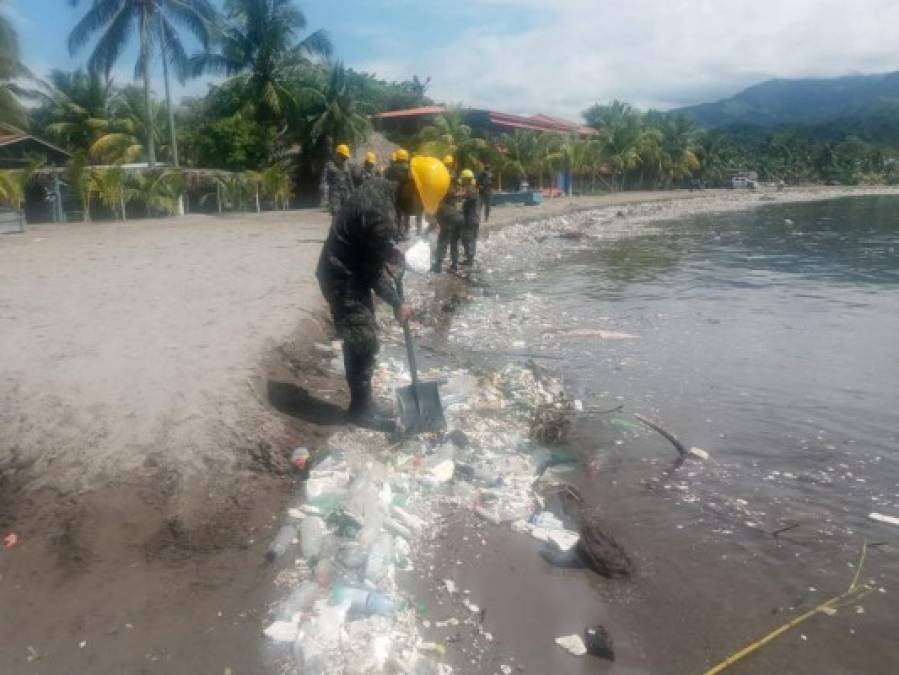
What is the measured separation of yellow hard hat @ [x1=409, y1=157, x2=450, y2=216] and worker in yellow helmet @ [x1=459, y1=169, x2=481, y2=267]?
7653 mm

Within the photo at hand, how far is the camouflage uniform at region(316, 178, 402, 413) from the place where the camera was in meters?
4.22

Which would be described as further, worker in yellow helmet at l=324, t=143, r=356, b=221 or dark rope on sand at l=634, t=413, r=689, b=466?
worker in yellow helmet at l=324, t=143, r=356, b=221

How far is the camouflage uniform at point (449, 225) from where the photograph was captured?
11.3 metres

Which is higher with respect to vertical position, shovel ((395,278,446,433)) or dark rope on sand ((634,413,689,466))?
shovel ((395,278,446,433))

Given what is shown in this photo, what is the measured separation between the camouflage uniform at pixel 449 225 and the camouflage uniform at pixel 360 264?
701 centimetres

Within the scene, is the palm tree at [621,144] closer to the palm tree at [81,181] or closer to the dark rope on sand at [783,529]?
the palm tree at [81,181]

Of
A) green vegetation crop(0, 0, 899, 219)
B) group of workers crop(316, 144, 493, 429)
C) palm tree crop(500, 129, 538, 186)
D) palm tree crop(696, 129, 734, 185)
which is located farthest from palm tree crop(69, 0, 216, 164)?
palm tree crop(696, 129, 734, 185)

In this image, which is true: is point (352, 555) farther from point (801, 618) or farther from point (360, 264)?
point (801, 618)

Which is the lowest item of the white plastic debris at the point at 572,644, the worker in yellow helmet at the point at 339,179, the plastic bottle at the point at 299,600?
the white plastic debris at the point at 572,644

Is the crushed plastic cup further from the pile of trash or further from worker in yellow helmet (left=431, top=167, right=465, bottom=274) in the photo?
worker in yellow helmet (left=431, top=167, right=465, bottom=274)

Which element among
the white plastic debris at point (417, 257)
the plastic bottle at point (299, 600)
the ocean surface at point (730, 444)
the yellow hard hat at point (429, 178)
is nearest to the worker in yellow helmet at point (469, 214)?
the ocean surface at point (730, 444)

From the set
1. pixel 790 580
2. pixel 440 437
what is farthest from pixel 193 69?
pixel 790 580

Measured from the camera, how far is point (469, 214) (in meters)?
11.9

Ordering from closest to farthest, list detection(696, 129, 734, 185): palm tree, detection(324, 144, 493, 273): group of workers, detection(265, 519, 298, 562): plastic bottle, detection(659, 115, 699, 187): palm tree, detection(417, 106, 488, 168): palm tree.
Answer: detection(265, 519, 298, 562): plastic bottle → detection(324, 144, 493, 273): group of workers → detection(417, 106, 488, 168): palm tree → detection(659, 115, 699, 187): palm tree → detection(696, 129, 734, 185): palm tree
